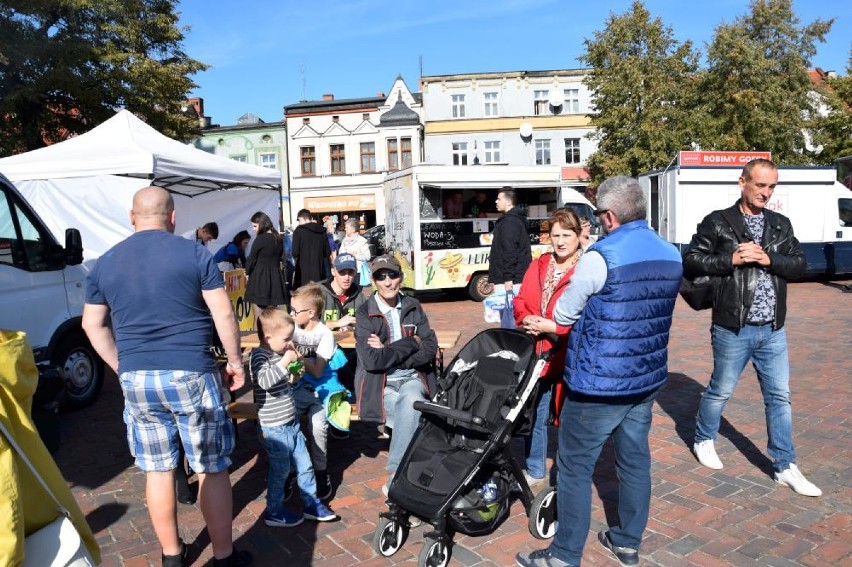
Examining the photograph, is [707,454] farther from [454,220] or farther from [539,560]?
[454,220]

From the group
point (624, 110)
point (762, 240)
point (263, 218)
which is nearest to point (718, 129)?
point (624, 110)

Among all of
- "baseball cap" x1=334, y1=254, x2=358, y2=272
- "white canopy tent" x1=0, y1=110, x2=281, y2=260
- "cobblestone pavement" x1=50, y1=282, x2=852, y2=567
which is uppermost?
"white canopy tent" x1=0, y1=110, x2=281, y2=260

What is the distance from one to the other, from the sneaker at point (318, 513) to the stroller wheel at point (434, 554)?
0.80 metres

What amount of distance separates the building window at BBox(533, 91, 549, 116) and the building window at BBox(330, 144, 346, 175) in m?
12.1

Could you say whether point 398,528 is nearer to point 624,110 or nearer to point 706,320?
point 706,320

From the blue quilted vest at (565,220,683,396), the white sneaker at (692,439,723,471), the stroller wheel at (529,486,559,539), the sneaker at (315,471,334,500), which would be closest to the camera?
the blue quilted vest at (565,220,683,396)

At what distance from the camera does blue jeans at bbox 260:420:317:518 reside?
3959 mm

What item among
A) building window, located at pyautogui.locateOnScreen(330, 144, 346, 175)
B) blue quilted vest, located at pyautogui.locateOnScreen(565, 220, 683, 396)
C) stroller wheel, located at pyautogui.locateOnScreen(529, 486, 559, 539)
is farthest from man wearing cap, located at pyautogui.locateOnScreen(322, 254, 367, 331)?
building window, located at pyautogui.locateOnScreen(330, 144, 346, 175)

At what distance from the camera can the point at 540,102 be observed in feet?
134

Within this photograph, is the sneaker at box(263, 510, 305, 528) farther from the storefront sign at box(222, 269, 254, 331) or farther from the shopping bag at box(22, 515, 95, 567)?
the storefront sign at box(222, 269, 254, 331)

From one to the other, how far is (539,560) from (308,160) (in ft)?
137

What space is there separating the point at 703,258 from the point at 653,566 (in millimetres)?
1906

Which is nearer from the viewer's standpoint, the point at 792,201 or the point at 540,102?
the point at 792,201

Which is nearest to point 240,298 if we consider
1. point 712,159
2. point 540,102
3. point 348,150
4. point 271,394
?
point 271,394
